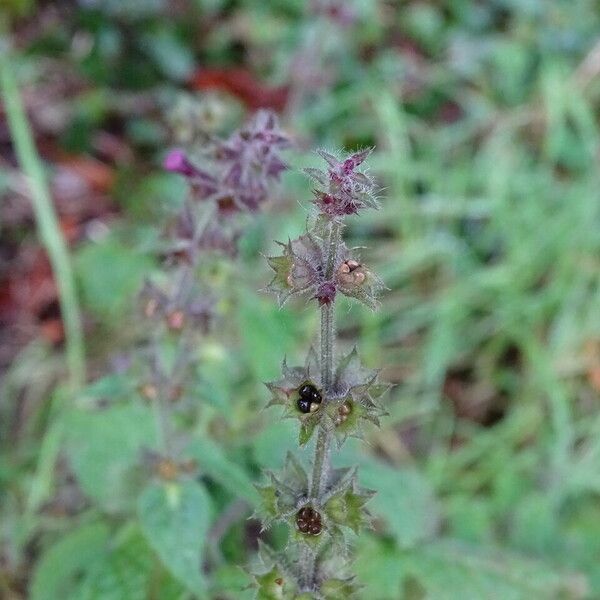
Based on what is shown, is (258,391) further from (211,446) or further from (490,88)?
(490,88)

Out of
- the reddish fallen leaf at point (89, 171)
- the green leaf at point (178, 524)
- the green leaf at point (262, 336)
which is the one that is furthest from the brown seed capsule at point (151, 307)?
the reddish fallen leaf at point (89, 171)

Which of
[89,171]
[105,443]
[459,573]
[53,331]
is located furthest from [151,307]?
[89,171]

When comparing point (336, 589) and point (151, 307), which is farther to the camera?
point (151, 307)

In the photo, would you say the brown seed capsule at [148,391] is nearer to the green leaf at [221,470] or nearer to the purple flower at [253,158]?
the green leaf at [221,470]

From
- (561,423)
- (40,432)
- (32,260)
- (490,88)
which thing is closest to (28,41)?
(32,260)

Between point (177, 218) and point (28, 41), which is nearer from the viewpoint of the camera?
point (177, 218)

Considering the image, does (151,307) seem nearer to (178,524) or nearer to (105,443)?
(178,524)
